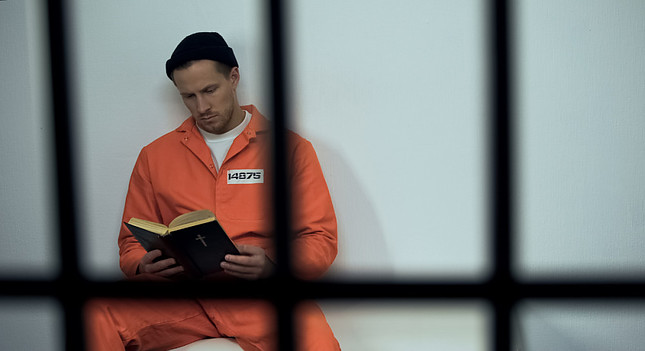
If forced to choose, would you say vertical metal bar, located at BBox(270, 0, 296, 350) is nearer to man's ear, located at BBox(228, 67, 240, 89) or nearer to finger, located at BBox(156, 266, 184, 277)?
finger, located at BBox(156, 266, 184, 277)

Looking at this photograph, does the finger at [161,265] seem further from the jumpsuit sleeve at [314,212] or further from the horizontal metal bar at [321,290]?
the horizontal metal bar at [321,290]

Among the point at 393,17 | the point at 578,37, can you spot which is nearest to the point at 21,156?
the point at 393,17

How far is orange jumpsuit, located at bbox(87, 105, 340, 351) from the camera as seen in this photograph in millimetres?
1429

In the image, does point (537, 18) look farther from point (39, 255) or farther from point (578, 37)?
point (39, 255)

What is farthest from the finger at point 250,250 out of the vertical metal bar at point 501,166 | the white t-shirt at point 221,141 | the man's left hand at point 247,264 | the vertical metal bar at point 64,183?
the vertical metal bar at point 501,166

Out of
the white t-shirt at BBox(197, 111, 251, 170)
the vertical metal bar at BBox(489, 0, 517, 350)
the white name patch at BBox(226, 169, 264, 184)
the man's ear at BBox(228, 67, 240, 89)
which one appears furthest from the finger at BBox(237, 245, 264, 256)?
the vertical metal bar at BBox(489, 0, 517, 350)

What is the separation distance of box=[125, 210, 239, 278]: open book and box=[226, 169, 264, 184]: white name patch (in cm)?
34

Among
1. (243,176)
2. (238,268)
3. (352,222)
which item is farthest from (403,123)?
(238,268)

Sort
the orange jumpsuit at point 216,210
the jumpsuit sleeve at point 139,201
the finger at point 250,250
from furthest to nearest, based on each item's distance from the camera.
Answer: the jumpsuit sleeve at point 139,201 < the orange jumpsuit at point 216,210 < the finger at point 250,250

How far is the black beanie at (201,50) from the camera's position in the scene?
5.19ft

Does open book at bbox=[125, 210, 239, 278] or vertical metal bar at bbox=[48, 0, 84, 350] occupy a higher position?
vertical metal bar at bbox=[48, 0, 84, 350]

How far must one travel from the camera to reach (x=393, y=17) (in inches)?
65.7

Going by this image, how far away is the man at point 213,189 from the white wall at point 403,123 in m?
0.15

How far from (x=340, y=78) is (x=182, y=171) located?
2.03ft
